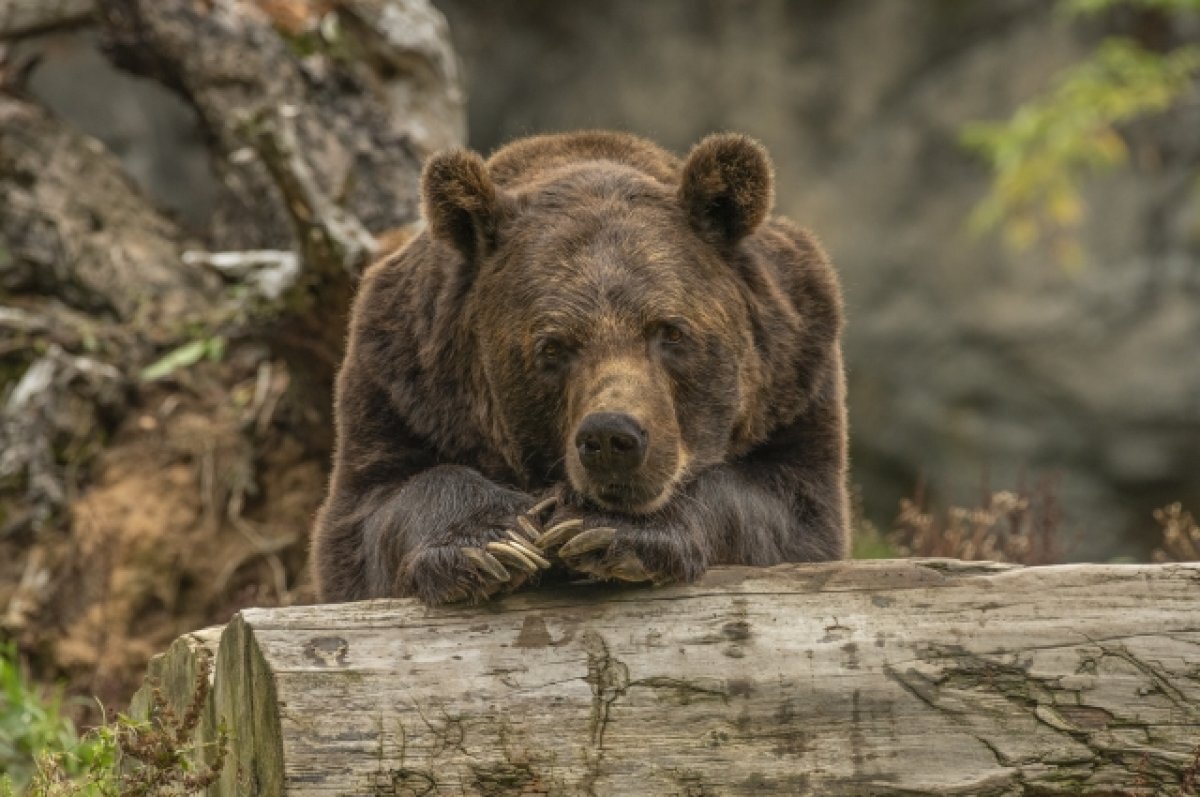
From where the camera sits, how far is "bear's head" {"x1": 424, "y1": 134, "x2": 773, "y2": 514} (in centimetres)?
444

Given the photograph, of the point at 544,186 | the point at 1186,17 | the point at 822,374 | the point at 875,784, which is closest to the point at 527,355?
the point at 544,186

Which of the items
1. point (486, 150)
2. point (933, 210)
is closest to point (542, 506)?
point (933, 210)

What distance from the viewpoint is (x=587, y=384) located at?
14.3 feet

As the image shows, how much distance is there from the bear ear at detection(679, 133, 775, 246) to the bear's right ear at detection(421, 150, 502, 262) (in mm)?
608

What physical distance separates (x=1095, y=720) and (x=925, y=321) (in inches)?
453

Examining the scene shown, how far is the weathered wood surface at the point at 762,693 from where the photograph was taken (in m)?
3.69

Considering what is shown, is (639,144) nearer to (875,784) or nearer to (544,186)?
(544,186)

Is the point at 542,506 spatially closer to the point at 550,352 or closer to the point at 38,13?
the point at 550,352

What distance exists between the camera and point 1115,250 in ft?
47.8

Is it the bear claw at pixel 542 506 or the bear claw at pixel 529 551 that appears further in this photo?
the bear claw at pixel 542 506

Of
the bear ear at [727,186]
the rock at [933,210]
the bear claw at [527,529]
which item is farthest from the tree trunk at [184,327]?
the rock at [933,210]

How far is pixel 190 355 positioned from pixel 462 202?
4112 millimetres

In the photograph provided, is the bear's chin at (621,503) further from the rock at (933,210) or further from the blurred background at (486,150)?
the rock at (933,210)

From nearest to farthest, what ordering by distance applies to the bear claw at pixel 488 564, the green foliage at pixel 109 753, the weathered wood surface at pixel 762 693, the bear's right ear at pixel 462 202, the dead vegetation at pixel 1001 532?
the weathered wood surface at pixel 762 693 < the green foliage at pixel 109 753 < the bear claw at pixel 488 564 < the bear's right ear at pixel 462 202 < the dead vegetation at pixel 1001 532
